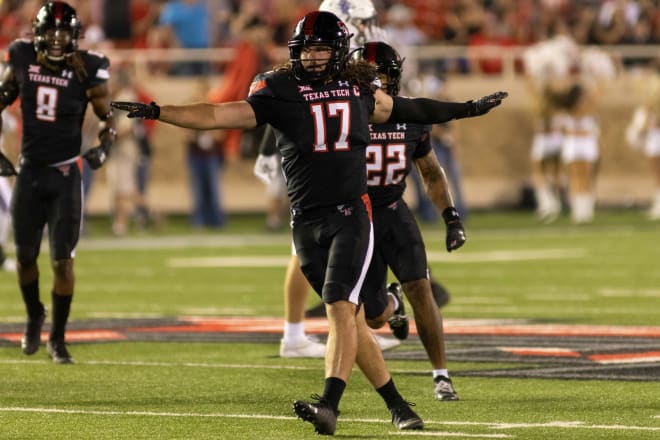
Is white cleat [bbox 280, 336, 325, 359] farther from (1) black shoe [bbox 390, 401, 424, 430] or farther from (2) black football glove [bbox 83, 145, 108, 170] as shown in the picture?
(1) black shoe [bbox 390, 401, 424, 430]

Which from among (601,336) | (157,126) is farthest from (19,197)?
(157,126)

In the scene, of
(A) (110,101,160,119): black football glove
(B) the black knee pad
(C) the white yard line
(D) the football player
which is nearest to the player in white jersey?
(D) the football player

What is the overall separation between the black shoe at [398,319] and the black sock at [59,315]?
182 centimetres

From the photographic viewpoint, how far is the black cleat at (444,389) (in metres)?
8.65

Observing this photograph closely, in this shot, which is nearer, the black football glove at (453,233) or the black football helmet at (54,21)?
the black football glove at (453,233)

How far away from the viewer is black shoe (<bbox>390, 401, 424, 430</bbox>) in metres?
7.66

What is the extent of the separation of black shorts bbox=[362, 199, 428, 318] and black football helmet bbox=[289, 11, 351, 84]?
123 cm

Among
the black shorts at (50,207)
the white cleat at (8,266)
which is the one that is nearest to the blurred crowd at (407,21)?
the white cleat at (8,266)

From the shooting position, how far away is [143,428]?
784 cm

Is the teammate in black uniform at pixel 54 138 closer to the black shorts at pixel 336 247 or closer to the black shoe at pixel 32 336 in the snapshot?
the black shoe at pixel 32 336

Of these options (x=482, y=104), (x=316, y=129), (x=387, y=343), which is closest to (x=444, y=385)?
(x=482, y=104)

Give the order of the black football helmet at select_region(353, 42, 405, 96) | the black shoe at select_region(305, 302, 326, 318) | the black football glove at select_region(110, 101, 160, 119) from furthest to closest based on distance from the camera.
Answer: the black shoe at select_region(305, 302, 326, 318), the black football helmet at select_region(353, 42, 405, 96), the black football glove at select_region(110, 101, 160, 119)

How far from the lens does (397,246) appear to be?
8984mm

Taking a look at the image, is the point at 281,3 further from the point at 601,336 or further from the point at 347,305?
the point at 347,305
